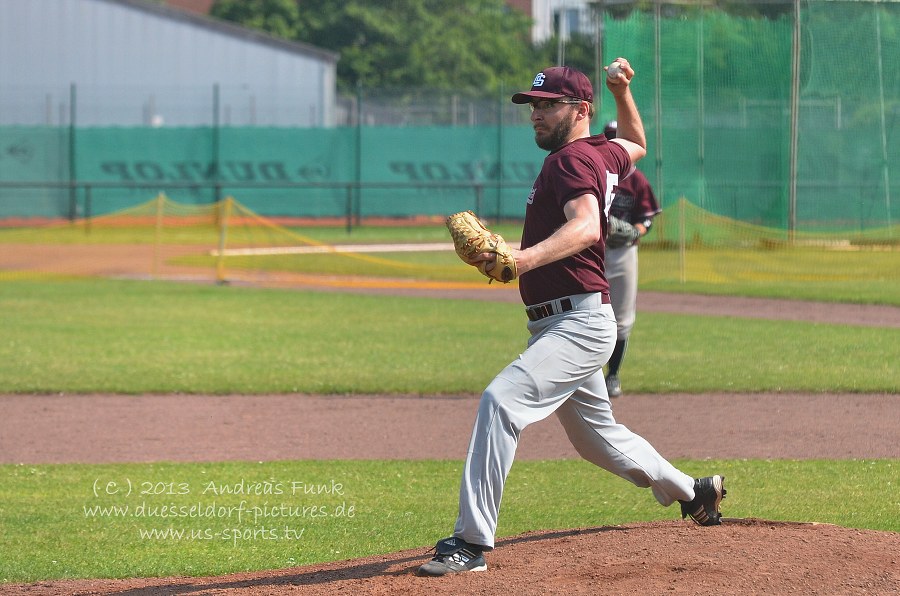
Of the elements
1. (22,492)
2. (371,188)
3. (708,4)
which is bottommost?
(22,492)

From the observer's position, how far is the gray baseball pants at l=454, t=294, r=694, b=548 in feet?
15.4

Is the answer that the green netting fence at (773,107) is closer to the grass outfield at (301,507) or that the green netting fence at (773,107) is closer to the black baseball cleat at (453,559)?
the grass outfield at (301,507)

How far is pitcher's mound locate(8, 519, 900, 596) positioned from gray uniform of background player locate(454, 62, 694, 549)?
260 millimetres

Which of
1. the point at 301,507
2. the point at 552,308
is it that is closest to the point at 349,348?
the point at 301,507

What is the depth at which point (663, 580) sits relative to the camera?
453 centimetres

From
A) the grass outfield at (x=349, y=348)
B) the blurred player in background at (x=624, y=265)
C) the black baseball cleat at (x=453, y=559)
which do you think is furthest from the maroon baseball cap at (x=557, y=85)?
the grass outfield at (x=349, y=348)

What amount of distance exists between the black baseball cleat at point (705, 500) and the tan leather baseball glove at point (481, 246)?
1.59 meters

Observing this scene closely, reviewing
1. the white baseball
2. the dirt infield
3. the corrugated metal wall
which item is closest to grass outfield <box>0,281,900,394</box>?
the dirt infield

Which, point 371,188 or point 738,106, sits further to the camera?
point 371,188

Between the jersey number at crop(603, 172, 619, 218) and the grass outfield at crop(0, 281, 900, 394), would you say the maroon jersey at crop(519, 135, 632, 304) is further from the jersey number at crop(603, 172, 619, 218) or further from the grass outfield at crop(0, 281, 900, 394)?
the grass outfield at crop(0, 281, 900, 394)

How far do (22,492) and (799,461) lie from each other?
469 cm

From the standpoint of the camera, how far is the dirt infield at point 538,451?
4.60 metres

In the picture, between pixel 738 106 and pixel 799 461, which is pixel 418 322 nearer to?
pixel 799 461

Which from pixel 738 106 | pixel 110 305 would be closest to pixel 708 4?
pixel 738 106
